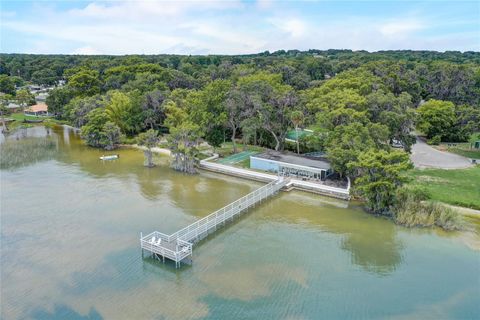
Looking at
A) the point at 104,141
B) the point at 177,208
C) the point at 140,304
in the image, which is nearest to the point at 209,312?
the point at 140,304

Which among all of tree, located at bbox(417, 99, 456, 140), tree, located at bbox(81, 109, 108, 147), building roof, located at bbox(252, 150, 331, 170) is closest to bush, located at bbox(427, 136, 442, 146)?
tree, located at bbox(417, 99, 456, 140)

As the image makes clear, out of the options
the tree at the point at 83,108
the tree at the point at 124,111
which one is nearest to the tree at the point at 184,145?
the tree at the point at 124,111

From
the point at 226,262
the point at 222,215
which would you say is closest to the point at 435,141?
the point at 222,215

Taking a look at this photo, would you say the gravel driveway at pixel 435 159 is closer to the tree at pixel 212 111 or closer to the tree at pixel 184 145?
the tree at pixel 212 111

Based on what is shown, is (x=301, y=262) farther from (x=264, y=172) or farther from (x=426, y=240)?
(x=264, y=172)

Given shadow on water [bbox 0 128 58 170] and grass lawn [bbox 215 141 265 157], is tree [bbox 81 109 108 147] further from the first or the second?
grass lawn [bbox 215 141 265 157]
